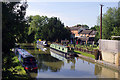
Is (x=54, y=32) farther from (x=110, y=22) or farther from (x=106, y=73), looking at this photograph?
(x=106, y=73)

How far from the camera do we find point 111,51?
23156 millimetres

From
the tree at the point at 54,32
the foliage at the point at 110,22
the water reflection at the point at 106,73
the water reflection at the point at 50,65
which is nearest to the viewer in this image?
the water reflection at the point at 106,73

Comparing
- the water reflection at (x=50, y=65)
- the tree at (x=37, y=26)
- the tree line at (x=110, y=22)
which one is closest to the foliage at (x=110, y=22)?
the tree line at (x=110, y=22)

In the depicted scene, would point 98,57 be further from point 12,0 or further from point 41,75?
point 12,0

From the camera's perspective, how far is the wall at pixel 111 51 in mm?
21609

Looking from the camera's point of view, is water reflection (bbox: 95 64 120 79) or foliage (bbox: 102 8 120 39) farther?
foliage (bbox: 102 8 120 39)

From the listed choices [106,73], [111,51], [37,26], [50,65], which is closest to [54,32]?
[37,26]

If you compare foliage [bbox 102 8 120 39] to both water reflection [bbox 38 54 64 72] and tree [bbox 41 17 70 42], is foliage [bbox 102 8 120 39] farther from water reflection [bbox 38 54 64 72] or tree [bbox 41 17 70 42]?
tree [bbox 41 17 70 42]

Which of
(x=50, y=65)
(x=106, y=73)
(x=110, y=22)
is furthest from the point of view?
(x=110, y=22)

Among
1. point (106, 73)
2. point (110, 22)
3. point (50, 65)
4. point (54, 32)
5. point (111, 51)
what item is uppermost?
point (110, 22)

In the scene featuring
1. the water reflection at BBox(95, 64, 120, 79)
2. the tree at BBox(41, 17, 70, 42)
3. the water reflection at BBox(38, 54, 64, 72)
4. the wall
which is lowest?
the water reflection at BBox(95, 64, 120, 79)

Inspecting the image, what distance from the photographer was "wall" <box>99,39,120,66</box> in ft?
70.9

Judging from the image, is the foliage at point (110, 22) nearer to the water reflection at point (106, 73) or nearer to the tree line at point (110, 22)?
the tree line at point (110, 22)

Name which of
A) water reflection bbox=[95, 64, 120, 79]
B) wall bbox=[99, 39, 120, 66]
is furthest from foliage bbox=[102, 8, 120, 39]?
water reflection bbox=[95, 64, 120, 79]
